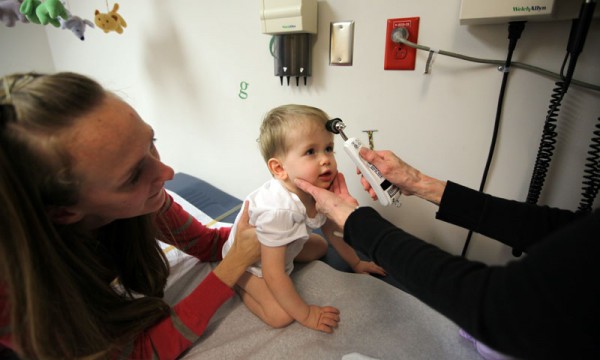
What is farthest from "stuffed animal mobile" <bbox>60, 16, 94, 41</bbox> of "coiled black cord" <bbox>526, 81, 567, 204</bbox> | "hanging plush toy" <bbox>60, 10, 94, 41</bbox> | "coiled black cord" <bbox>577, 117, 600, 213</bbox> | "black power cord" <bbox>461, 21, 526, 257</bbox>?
"coiled black cord" <bbox>577, 117, 600, 213</bbox>

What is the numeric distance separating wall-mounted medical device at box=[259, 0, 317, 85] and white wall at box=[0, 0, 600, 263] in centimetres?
5

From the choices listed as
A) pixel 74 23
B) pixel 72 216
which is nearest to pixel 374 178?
Answer: pixel 72 216

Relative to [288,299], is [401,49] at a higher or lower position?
higher

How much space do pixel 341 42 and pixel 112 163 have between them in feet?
2.60

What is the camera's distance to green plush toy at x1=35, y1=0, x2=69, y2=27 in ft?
4.33

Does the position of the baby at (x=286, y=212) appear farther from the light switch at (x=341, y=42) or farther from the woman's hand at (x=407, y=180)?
the light switch at (x=341, y=42)

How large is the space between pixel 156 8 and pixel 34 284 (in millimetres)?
1412

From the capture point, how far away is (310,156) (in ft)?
2.95

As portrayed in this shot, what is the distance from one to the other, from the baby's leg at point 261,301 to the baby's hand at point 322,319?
6 centimetres

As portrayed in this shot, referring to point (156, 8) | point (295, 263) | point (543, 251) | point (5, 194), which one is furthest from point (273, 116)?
point (156, 8)

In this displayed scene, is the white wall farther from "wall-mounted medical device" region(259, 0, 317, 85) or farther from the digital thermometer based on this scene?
the digital thermometer

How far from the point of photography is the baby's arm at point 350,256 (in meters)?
1.11

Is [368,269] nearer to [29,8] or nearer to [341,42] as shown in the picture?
[341,42]

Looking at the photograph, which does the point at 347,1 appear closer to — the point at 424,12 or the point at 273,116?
the point at 424,12
